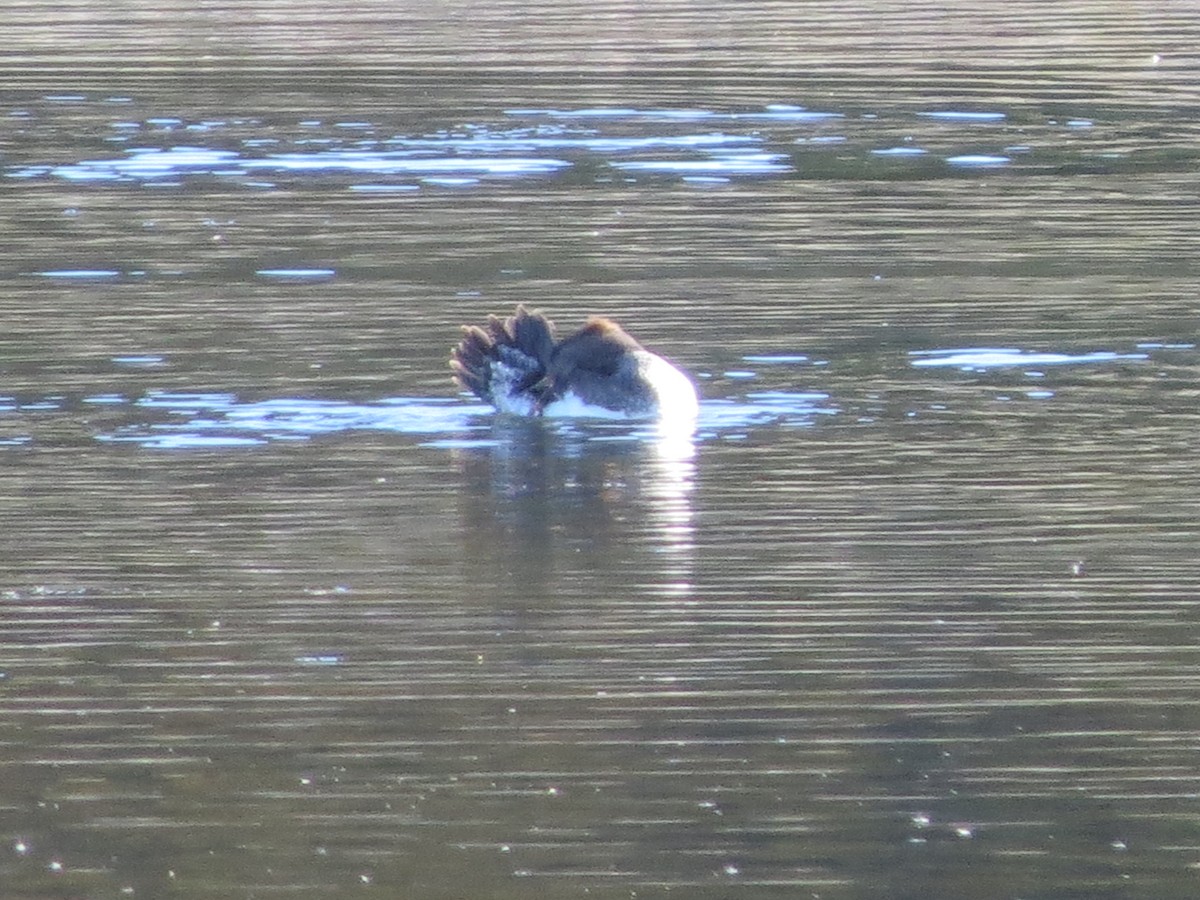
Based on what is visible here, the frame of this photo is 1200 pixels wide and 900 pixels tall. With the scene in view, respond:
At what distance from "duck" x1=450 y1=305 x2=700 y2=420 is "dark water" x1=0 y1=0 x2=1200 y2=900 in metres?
0.21

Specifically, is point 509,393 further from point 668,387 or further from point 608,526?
point 608,526

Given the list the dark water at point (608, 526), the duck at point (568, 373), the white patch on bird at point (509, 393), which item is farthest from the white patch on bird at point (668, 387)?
the white patch on bird at point (509, 393)

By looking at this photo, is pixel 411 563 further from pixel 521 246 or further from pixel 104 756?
pixel 521 246

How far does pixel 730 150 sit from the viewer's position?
23.5 metres

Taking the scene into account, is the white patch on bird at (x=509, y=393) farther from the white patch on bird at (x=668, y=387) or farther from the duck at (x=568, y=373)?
the white patch on bird at (x=668, y=387)

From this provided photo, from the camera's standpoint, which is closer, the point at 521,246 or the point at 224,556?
the point at 224,556

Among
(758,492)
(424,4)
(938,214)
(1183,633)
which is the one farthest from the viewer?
(424,4)

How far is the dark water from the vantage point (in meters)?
8.04

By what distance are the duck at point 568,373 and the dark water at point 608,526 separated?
21 centimetres

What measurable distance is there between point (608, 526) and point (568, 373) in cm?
248

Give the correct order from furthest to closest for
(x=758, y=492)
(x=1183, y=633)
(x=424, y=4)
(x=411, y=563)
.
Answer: (x=424, y=4) → (x=758, y=492) → (x=411, y=563) → (x=1183, y=633)

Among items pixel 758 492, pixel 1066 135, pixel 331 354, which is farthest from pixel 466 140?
pixel 758 492

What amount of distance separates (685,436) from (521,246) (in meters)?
5.56

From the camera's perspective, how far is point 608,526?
11.5 metres
